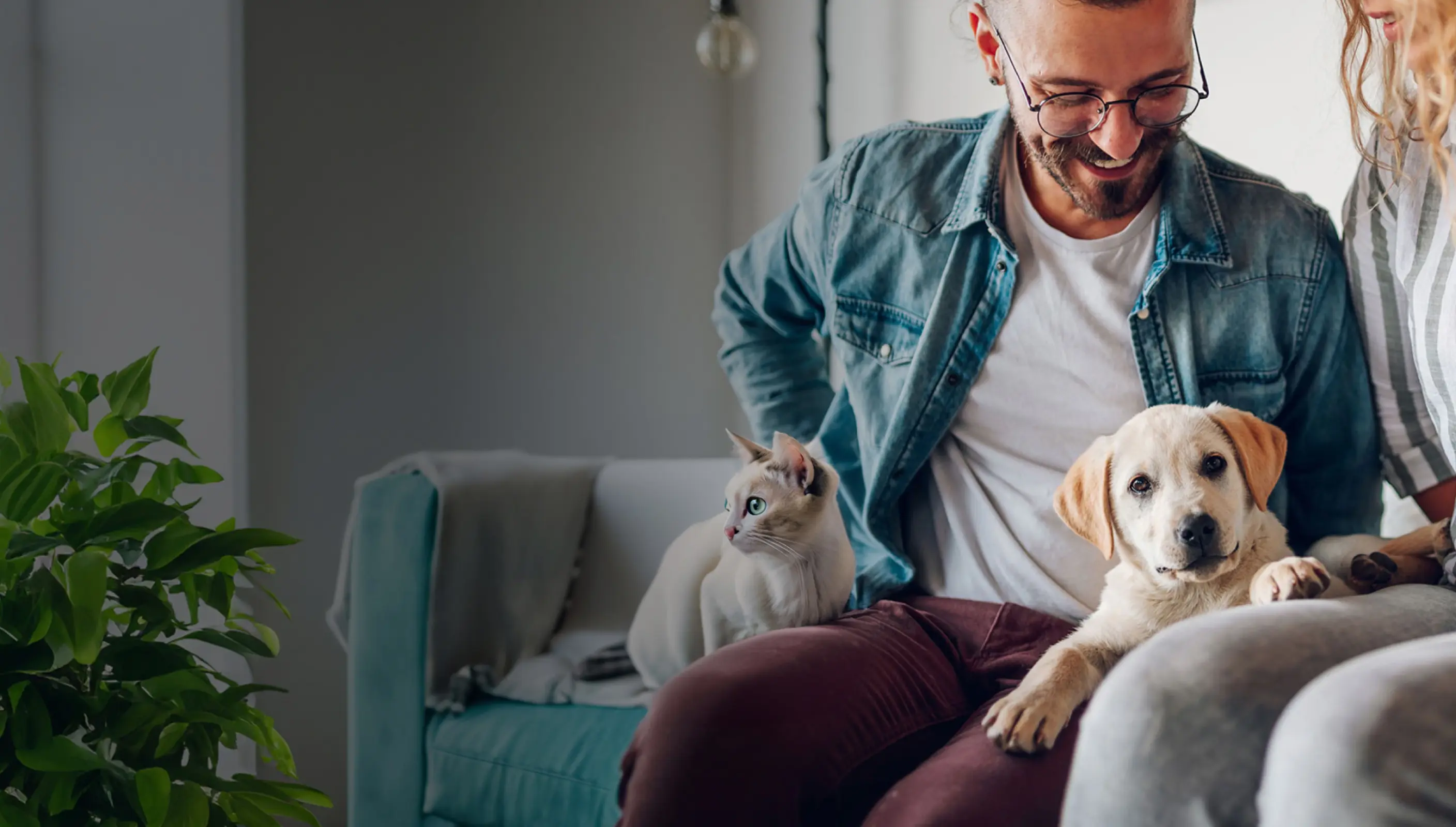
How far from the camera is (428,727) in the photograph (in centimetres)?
132

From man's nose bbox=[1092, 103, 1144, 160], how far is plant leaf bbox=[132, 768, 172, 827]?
3.10ft

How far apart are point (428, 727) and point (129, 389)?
0.54m

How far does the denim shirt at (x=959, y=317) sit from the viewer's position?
91 centimetres

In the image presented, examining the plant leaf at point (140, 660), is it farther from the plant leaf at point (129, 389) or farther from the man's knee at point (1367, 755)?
the man's knee at point (1367, 755)

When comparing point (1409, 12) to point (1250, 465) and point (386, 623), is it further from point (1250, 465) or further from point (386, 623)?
point (386, 623)

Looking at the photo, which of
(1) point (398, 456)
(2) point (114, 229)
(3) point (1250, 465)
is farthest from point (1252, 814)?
(2) point (114, 229)

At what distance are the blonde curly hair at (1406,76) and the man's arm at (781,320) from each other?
0.47m

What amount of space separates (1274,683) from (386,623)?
3.39 feet

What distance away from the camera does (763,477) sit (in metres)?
0.98

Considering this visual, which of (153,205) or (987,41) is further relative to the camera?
(153,205)

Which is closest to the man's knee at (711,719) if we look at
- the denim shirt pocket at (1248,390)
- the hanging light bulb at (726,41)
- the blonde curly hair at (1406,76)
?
the denim shirt pocket at (1248,390)

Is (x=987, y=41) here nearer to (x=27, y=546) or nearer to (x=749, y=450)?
(x=749, y=450)

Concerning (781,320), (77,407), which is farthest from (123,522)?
(781,320)

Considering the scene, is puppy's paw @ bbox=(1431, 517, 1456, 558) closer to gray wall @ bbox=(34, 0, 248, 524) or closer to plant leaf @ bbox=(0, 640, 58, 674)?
plant leaf @ bbox=(0, 640, 58, 674)
